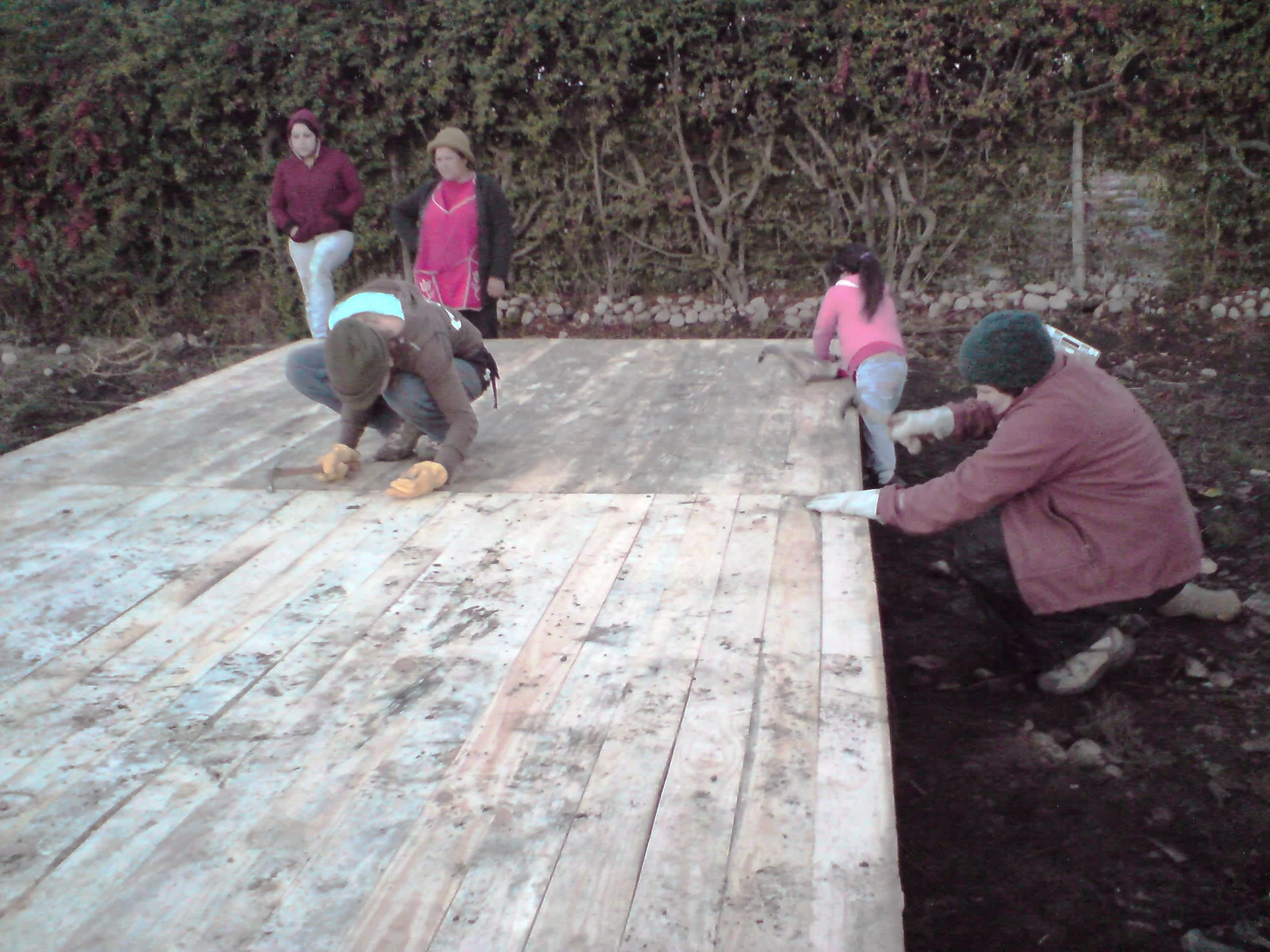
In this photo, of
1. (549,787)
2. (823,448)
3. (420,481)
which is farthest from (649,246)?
(549,787)

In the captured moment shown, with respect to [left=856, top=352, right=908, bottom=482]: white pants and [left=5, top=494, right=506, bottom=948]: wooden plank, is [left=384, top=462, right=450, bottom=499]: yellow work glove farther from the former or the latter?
[left=856, top=352, right=908, bottom=482]: white pants

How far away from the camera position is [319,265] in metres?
4.99

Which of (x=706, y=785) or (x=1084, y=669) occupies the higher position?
(x=706, y=785)

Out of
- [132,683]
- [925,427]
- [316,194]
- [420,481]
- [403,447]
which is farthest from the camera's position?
[316,194]

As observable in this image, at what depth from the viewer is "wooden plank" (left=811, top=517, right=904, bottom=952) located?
1.31 metres

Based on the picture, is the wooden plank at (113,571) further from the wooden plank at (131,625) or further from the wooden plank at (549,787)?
the wooden plank at (549,787)

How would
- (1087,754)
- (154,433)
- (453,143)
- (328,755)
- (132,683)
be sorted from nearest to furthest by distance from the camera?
1. (328,755)
2. (132,683)
3. (1087,754)
4. (154,433)
5. (453,143)

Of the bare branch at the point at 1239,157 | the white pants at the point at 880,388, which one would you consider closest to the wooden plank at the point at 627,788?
the white pants at the point at 880,388

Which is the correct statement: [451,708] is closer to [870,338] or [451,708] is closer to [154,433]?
[870,338]

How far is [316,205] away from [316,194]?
49 millimetres

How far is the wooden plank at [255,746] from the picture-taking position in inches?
56.9

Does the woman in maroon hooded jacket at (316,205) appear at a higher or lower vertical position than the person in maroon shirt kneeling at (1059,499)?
higher

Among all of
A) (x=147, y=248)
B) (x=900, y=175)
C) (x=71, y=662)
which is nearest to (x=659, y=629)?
(x=71, y=662)

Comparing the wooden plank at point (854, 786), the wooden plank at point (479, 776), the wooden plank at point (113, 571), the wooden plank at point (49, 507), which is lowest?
the wooden plank at point (854, 786)
